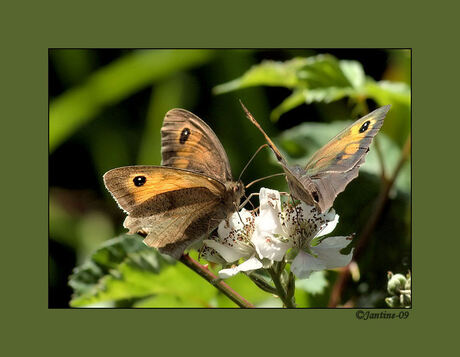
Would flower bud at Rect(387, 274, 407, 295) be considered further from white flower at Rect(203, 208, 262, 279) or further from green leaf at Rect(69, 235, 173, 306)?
green leaf at Rect(69, 235, 173, 306)

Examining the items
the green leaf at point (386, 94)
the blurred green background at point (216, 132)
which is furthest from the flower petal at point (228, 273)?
the green leaf at point (386, 94)

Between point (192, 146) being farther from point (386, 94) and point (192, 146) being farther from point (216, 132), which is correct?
point (216, 132)

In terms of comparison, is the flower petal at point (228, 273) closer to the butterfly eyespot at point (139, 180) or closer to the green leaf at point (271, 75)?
the butterfly eyespot at point (139, 180)

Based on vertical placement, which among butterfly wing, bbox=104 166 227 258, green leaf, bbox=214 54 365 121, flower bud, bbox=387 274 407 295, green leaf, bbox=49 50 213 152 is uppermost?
green leaf, bbox=49 50 213 152

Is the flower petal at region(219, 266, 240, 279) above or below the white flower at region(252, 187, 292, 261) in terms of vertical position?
below

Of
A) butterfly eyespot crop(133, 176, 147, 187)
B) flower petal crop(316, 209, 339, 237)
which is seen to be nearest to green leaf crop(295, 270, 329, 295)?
flower petal crop(316, 209, 339, 237)

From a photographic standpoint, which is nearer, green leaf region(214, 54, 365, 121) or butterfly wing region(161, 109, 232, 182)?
butterfly wing region(161, 109, 232, 182)

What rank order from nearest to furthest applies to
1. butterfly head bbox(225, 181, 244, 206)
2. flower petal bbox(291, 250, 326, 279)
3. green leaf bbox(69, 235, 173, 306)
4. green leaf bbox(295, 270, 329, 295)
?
flower petal bbox(291, 250, 326, 279) → butterfly head bbox(225, 181, 244, 206) → green leaf bbox(69, 235, 173, 306) → green leaf bbox(295, 270, 329, 295)
